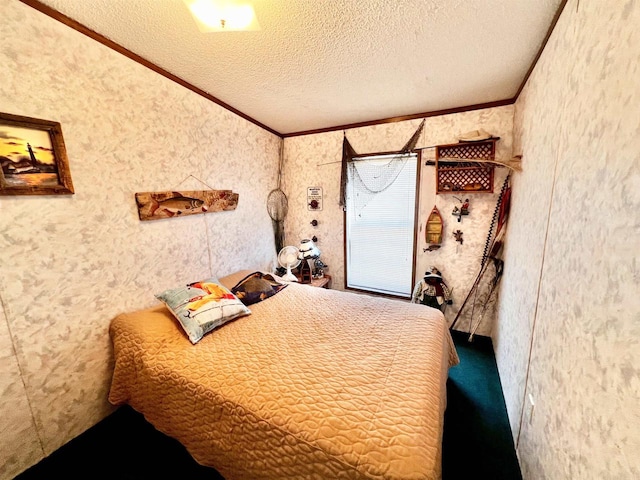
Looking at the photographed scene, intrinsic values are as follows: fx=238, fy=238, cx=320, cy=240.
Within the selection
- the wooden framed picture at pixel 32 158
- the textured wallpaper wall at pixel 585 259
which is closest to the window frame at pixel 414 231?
the textured wallpaper wall at pixel 585 259

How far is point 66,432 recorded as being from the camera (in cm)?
150

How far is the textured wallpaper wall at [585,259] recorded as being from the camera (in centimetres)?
65

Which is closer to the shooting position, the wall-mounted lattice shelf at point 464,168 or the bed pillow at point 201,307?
the bed pillow at point 201,307

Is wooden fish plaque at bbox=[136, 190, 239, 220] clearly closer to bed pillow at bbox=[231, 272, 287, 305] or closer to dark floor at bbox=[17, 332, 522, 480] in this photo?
bed pillow at bbox=[231, 272, 287, 305]

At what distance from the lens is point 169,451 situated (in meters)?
1.50

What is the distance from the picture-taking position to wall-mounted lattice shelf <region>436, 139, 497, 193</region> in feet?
7.69

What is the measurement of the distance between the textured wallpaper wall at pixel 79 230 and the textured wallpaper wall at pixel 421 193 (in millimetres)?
1449

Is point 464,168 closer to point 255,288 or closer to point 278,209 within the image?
point 278,209

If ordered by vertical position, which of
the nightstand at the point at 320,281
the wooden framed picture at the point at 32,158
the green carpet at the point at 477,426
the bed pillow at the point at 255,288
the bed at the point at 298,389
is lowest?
the green carpet at the point at 477,426

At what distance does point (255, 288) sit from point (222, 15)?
1945 millimetres

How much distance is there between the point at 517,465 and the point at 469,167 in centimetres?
231

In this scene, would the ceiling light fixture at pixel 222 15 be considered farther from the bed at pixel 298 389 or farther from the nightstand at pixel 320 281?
the nightstand at pixel 320 281

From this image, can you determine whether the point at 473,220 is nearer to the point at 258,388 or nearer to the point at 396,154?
the point at 396,154

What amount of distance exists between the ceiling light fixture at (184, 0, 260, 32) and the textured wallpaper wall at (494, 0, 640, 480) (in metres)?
1.49
